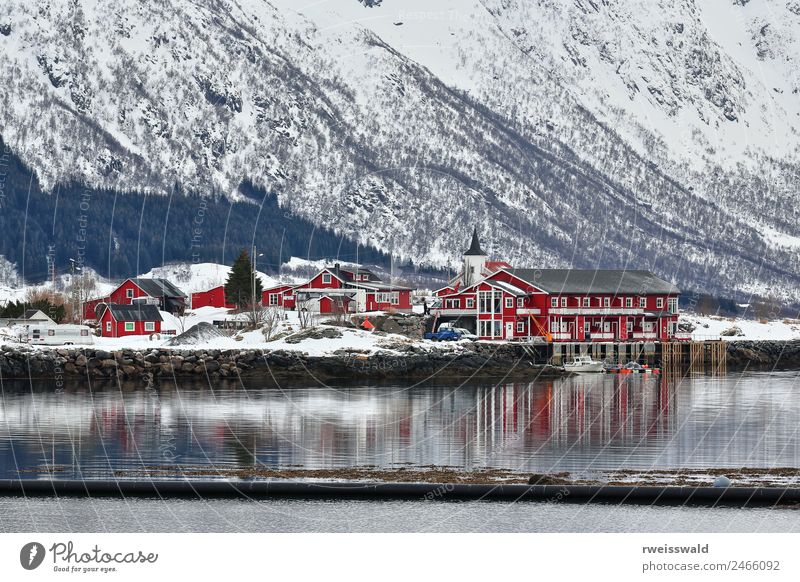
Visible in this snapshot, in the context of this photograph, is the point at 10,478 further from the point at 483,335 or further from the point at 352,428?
the point at 483,335

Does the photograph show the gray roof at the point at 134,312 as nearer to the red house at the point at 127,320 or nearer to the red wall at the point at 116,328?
the red house at the point at 127,320

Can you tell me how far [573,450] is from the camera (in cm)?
3966

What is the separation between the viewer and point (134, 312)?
90.2 meters

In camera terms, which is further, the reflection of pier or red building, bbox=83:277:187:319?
red building, bbox=83:277:187:319

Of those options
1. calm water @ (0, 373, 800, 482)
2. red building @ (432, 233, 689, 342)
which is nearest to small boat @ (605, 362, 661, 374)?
red building @ (432, 233, 689, 342)

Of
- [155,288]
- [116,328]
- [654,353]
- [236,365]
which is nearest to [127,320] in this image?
Answer: [116,328]

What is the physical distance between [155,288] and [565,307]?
29.5 meters

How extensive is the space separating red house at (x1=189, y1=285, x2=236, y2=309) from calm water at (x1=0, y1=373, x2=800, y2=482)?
43.2 metres

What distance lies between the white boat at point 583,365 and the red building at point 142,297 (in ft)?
101

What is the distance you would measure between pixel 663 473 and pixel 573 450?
5213mm

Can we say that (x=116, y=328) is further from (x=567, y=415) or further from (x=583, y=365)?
(x=567, y=415)

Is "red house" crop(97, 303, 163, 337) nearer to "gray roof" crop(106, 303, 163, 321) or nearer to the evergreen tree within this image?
"gray roof" crop(106, 303, 163, 321)

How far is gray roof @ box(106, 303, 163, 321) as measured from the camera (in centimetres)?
8825
